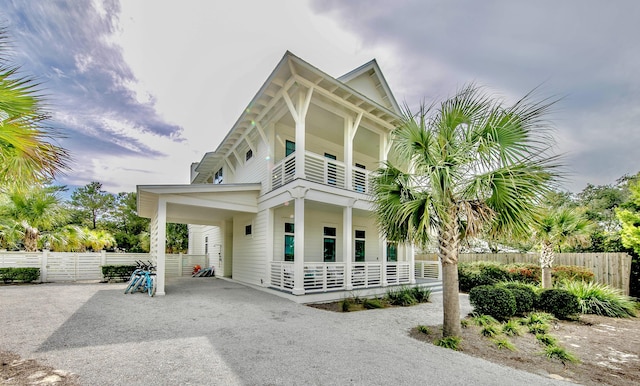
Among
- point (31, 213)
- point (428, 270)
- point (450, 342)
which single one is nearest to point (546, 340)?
point (450, 342)

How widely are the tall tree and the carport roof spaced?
21786mm

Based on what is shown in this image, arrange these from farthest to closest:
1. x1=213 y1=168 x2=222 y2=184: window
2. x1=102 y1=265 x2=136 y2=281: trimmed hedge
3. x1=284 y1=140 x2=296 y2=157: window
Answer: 1. x1=213 y1=168 x2=222 y2=184: window
2. x1=102 y1=265 x2=136 y2=281: trimmed hedge
3. x1=284 y1=140 x2=296 y2=157: window

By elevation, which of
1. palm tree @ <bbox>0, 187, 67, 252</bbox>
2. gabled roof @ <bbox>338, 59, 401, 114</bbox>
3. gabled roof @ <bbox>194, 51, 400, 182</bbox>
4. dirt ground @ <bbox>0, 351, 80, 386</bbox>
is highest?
gabled roof @ <bbox>338, 59, 401, 114</bbox>

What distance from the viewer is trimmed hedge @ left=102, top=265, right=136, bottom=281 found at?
12.6 metres

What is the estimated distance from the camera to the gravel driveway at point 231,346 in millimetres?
3512

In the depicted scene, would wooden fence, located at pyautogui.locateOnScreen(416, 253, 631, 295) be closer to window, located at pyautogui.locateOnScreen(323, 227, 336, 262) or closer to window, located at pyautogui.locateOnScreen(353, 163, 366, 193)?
window, located at pyautogui.locateOnScreen(353, 163, 366, 193)

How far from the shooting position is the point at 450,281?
5.54 meters

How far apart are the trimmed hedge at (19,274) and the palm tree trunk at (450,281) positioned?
1580 centimetres

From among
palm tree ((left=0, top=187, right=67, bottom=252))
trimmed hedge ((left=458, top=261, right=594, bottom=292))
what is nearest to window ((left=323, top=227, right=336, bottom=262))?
trimmed hedge ((left=458, top=261, right=594, bottom=292))

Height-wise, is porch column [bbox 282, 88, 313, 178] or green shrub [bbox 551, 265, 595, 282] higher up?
porch column [bbox 282, 88, 313, 178]

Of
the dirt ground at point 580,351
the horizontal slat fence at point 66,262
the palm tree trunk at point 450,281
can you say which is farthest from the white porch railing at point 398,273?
the horizontal slat fence at point 66,262

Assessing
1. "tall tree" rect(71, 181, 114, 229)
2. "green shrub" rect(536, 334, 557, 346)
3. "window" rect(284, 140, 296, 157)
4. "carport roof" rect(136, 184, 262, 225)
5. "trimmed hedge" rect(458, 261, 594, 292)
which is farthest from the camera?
"tall tree" rect(71, 181, 114, 229)

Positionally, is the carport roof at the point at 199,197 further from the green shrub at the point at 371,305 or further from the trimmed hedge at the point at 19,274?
the green shrub at the point at 371,305

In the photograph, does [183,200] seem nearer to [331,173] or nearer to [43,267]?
[331,173]
